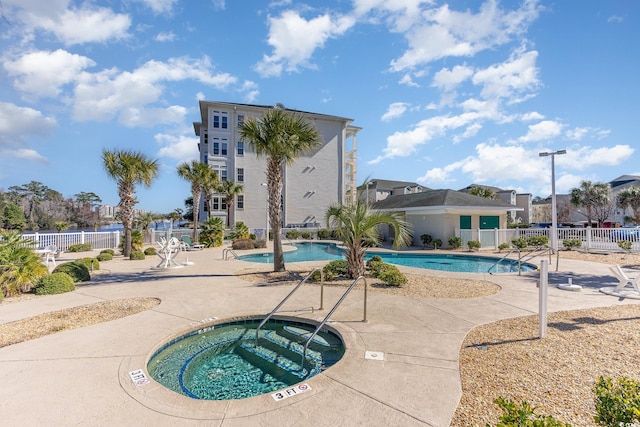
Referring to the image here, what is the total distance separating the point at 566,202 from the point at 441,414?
221 ft

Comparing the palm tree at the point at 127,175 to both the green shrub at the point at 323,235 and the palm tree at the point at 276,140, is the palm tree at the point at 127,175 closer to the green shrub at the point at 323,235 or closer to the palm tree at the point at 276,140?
the palm tree at the point at 276,140

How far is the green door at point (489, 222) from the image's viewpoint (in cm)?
2168

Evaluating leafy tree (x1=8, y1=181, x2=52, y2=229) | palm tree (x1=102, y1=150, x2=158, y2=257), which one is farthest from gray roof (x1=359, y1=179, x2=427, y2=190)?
leafy tree (x1=8, y1=181, x2=52, y2=229)

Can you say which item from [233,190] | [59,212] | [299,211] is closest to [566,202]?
[299,211]

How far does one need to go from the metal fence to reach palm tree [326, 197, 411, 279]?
494 inches

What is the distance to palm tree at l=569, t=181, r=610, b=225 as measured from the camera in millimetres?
35125

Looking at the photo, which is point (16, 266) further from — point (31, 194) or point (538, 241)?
point (31, 194)

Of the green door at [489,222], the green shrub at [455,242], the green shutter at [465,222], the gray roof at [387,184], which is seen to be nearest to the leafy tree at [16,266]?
the green shrub at [455,242]

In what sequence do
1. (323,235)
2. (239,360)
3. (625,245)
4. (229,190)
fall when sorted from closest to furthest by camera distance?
1. (239,360)
2. (625,245)
3. (323,235)
4. (229,190)

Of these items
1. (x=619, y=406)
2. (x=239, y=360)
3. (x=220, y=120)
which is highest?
(x=220, y=120)

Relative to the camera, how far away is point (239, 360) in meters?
5.06

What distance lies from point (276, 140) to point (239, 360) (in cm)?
771

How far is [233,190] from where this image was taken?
3228 centimetres

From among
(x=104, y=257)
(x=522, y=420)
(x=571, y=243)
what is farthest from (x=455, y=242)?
(x=104, y=257)
